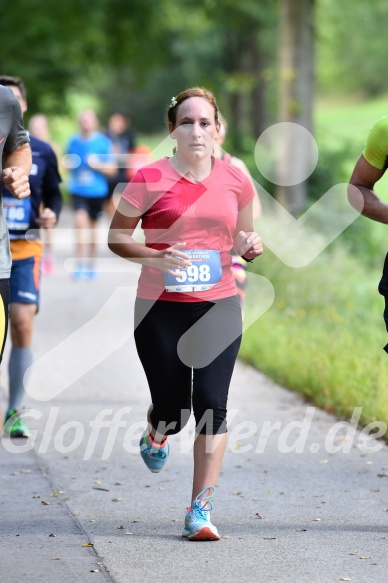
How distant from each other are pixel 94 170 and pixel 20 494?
1045 centimetres

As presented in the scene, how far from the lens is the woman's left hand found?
542 cm

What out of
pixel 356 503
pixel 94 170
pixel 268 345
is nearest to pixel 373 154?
pixel 356 503

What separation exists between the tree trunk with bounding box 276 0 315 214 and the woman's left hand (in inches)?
481

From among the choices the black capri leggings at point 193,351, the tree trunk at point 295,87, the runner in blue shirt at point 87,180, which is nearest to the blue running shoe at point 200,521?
the black capri leggings at point 193,351

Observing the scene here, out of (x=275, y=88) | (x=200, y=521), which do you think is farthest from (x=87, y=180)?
(x=275, y=88)

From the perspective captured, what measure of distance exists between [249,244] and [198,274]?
26cm

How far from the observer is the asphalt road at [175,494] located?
492cm

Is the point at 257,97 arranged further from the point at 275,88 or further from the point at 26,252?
the point at 26,252

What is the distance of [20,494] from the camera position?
6176mm

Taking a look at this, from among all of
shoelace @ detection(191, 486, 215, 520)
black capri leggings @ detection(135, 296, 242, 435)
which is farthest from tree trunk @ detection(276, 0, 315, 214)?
shoelace @ detection(191, 486, 215, 520)

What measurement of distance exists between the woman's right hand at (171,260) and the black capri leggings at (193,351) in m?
0.20

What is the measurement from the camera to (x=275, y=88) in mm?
37344

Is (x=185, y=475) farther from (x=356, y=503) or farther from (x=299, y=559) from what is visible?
(x=299, y=559)

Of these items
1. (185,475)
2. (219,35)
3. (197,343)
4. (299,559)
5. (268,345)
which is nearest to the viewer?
(299,559)
